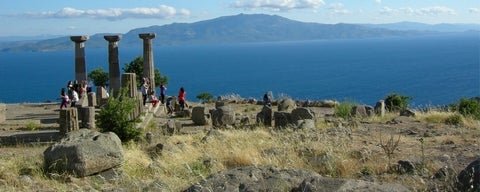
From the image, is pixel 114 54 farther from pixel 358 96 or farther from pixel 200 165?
pixel 358 96

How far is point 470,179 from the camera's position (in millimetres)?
6414

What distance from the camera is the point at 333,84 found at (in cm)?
11988

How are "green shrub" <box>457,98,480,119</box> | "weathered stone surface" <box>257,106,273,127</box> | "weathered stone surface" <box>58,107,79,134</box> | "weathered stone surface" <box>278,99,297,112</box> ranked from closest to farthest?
"weathered stone surface" <box>58,107,79,134</box>
"weathered stone surface" <box>257,106,273,127</box>
"green shrub" <box>457,98,480,119</box>
"weathered stone surface" <box>278,99,297,112</box>

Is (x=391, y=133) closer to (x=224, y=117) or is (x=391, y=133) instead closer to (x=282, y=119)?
(x=282, y=119)

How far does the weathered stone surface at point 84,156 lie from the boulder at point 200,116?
1260cm

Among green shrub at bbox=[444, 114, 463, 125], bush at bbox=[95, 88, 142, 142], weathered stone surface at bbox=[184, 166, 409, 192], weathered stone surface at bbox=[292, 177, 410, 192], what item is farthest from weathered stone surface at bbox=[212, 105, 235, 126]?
weathered stone surface at bbox=[292, 177, 410, 192]

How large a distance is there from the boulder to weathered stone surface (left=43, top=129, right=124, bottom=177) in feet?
41.3

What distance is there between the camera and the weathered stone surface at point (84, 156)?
10.9m

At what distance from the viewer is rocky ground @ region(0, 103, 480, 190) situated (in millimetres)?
11375

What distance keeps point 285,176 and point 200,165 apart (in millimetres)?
3206

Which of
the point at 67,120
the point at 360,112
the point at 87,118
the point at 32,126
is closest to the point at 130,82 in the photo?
the point at 32,126

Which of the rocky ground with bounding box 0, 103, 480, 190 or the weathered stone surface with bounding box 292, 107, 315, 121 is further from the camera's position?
the weathered stone surface with bounding box 292, 107, 315, 121

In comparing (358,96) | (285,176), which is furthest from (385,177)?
(358,96)

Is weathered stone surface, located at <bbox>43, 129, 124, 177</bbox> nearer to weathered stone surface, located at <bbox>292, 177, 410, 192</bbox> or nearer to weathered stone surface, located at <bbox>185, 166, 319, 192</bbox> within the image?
weathered stone surface, located at <bbox>185, 166, 319, 192</bbox>
